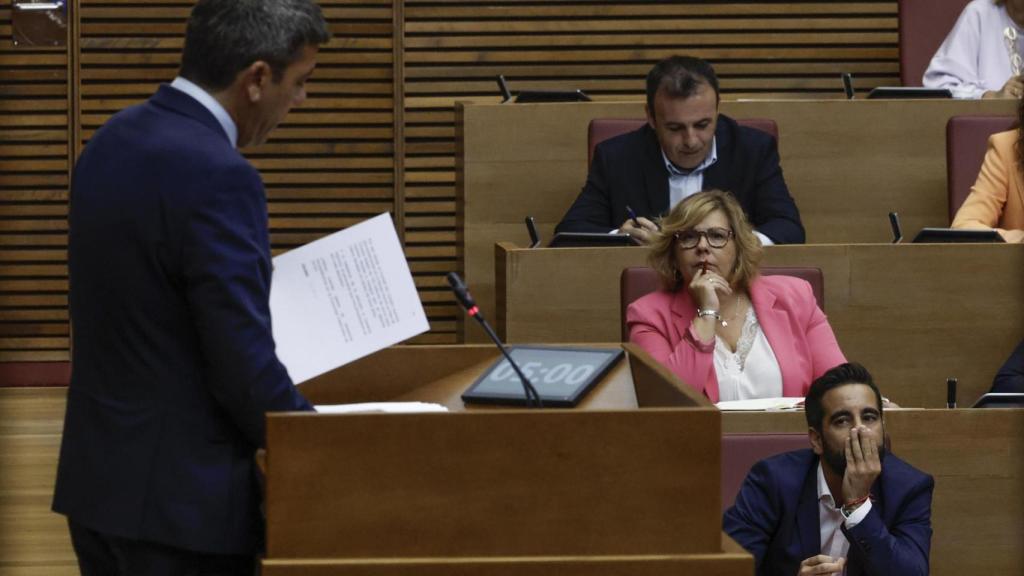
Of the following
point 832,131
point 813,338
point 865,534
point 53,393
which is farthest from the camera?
point 53,393

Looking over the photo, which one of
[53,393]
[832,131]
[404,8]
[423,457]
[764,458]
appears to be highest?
[404,8]

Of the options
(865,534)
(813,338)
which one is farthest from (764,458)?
(813,338)

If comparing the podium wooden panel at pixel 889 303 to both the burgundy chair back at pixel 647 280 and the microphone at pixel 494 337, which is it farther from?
the microphone at pixel 494 337

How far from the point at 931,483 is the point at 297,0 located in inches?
39.8

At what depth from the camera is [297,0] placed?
103cm

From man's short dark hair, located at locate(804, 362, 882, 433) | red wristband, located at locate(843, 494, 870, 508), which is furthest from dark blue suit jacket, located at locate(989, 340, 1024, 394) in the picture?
red wristband, located at locate(843, 494, 870, 508)

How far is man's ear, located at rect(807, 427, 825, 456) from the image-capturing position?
1742 millimetres

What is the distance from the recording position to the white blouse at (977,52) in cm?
→ 325

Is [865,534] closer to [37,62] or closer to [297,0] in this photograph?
[297,0]

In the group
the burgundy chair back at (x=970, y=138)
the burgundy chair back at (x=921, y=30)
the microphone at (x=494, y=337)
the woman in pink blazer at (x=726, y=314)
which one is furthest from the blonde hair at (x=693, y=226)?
the burgundy chair back at (x=921, y=30)

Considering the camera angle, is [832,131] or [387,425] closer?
[387,425]

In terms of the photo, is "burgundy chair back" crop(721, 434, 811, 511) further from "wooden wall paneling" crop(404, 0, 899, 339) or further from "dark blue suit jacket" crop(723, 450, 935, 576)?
"wooden wall paneling" crop(404, 0, 899, 339)

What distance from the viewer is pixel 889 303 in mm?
2449

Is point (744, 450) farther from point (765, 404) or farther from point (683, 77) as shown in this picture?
point (683, 77)
